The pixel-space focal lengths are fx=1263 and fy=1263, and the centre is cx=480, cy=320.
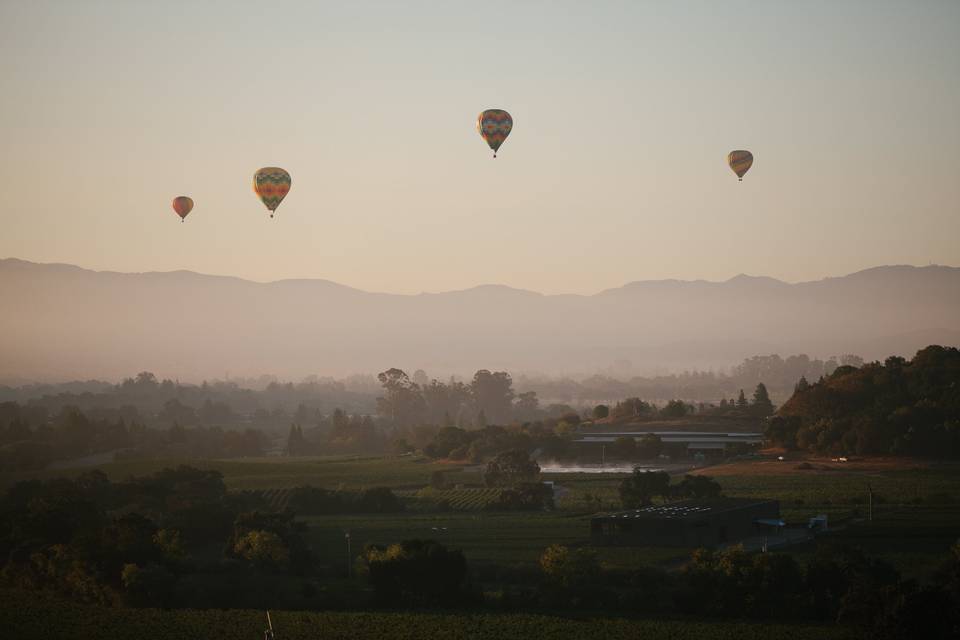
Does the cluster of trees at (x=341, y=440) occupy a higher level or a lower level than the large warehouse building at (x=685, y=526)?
higher

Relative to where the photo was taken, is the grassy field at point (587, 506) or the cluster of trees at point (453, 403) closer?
the grassy field at point (587, 506)

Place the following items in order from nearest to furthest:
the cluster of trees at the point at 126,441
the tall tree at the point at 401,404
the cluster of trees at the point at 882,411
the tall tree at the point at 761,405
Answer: the cluster of trees at the point at 882,411, the cluster of trees at the point at 126,441, the tall tree at the point at 761,405, the tall tree at the point at 401,404

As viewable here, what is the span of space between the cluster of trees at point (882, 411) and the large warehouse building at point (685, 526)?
1238 inches

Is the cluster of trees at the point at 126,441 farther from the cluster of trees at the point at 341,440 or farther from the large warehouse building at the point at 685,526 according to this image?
the large warehouse building at the point at 685,526

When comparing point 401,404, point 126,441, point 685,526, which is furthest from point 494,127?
point 401,404

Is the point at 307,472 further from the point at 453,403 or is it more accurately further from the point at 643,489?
the point at 453,403

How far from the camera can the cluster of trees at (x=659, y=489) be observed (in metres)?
65.5

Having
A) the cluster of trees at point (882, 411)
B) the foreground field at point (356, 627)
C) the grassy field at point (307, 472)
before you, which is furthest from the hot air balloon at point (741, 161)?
the foreground field at point (356, 627)

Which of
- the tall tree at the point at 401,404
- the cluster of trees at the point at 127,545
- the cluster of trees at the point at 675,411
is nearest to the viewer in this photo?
the cluster of trees at the point at 127,545

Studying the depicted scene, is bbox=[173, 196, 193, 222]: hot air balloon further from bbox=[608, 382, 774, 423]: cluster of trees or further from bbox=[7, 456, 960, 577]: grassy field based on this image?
bbox=[608, 382, 774, 423]: cluster of trees

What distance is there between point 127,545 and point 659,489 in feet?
95.5

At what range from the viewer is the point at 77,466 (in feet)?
345

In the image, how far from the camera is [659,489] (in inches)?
2606

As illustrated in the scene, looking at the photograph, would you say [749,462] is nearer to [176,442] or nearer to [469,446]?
[469,446]
